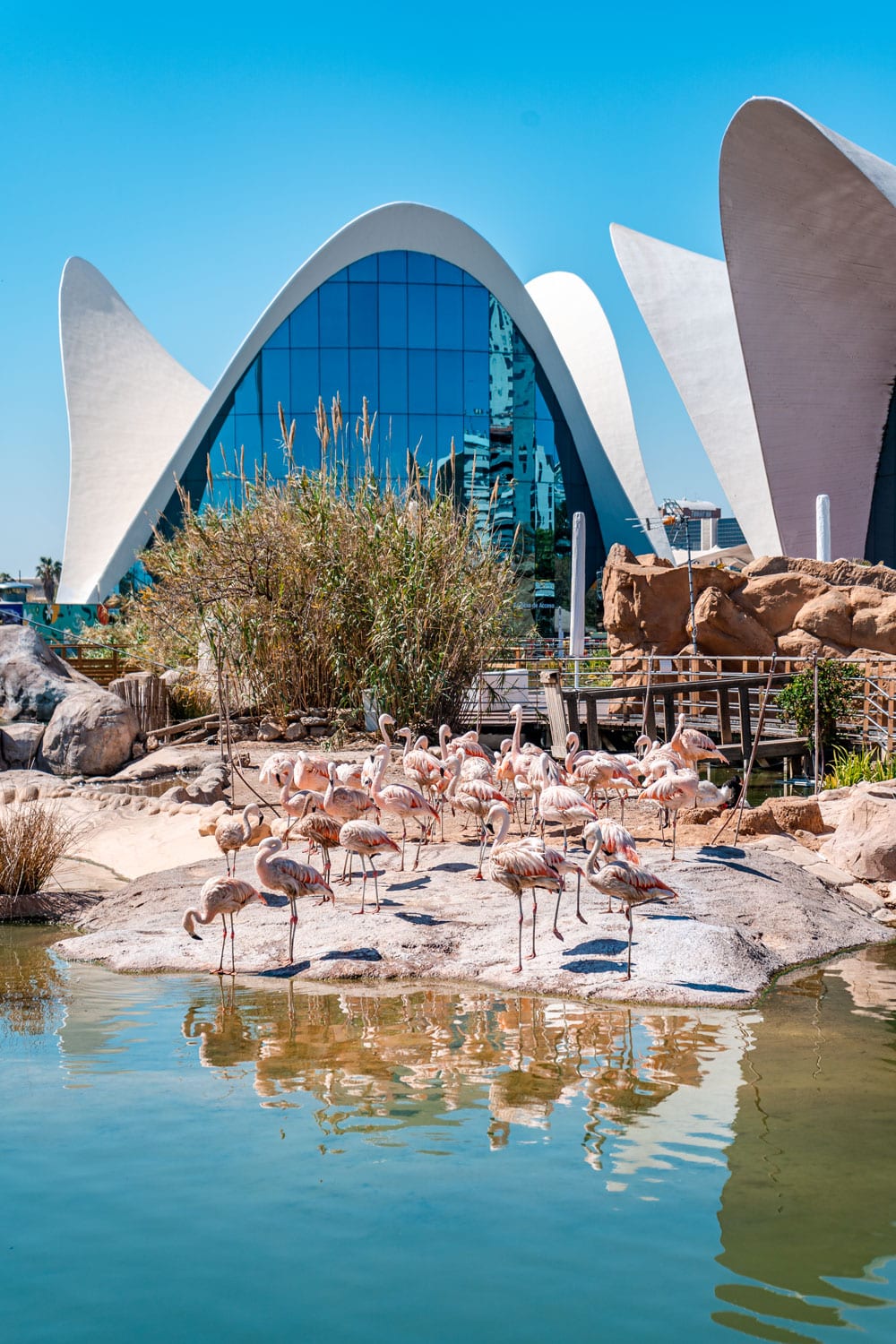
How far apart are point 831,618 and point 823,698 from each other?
3814 mm

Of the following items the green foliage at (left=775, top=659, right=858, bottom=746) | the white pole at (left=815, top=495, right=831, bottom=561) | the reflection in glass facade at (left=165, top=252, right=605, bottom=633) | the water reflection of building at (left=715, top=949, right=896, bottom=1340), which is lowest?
the water reflection of building at (left=715, top=949, right=896, bottom=1340)

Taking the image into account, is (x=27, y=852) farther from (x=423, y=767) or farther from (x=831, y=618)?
(x=831, y=618)

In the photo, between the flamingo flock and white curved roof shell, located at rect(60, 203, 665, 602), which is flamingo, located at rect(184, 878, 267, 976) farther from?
white curved roof shell, located at rect(60, 203, 665, 602)

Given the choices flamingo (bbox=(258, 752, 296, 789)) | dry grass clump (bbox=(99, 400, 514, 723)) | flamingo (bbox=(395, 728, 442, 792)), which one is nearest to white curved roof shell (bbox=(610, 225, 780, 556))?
dry grass clump (bbox=(99, 400, 514, 723))

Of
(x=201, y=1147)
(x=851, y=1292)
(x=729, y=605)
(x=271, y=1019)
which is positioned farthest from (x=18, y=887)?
(x=729, y=605)

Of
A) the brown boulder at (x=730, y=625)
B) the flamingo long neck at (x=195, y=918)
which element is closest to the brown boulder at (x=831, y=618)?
the brown boulder at (x=730, y=625)

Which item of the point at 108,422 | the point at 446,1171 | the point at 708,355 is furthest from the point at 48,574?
the point at 446,1171

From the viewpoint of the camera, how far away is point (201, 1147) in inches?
164

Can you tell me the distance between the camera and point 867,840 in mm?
8641

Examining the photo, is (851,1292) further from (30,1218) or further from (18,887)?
(18,887)

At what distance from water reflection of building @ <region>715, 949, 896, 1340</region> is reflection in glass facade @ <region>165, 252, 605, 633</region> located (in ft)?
81.3

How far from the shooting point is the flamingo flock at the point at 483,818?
617 cm

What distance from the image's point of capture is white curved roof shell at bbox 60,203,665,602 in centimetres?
3084

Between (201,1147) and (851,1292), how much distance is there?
6.83 feet
